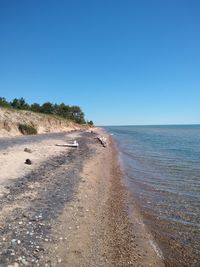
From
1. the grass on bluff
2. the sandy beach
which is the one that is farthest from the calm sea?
the grass on bluff

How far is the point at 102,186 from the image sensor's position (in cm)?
1316

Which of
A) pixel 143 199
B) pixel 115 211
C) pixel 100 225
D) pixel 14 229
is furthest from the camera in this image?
pixel 143 199

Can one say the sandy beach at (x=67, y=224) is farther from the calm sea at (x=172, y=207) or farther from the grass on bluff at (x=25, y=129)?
the grass on bluff at (x=25, y=129)

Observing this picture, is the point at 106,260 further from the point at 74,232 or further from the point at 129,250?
the point at 74,232

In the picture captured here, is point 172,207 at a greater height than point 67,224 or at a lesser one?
lesser

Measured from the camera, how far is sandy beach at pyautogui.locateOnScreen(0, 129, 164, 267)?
236 inches

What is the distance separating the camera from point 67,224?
7668mm

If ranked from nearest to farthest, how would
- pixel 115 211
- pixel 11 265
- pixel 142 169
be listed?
1. pixel 11 265
2. pixel 115 211
3. pixel 142 169

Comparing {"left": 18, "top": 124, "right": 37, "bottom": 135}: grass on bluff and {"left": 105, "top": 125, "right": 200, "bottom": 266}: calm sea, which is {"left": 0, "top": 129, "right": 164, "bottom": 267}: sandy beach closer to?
{"left": 105, "top": 125, "right": 200, "bottom": 266}: calm sea

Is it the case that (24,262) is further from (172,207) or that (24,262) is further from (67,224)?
(172,207)

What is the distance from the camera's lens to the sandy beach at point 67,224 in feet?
19.6

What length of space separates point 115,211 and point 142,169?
10655 mm

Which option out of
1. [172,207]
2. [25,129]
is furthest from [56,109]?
[172,207]

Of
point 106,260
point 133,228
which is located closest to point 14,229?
point 106,260
